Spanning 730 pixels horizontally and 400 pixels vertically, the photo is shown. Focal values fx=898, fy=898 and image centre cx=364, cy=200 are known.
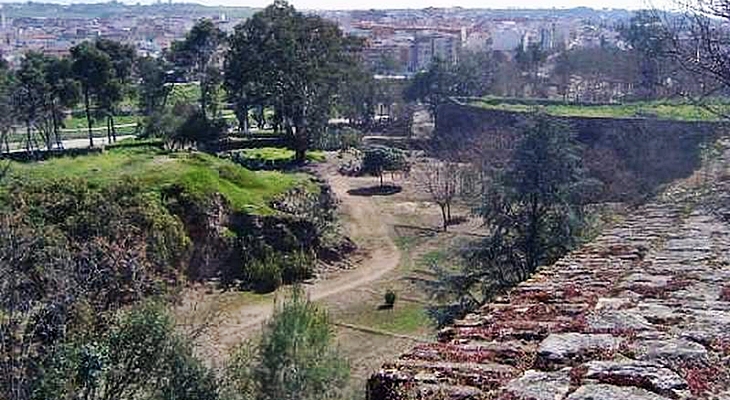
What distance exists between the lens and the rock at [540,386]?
90.4 inches

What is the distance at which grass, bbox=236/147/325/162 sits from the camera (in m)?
29.4

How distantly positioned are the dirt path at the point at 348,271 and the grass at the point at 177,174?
2.15 meters

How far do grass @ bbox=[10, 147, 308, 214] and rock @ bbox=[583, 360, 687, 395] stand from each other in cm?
1554

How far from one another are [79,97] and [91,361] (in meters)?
21.2

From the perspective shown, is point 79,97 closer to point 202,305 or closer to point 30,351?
point 202,305

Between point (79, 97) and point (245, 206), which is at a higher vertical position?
point (79, 97)

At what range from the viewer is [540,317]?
3.20 m

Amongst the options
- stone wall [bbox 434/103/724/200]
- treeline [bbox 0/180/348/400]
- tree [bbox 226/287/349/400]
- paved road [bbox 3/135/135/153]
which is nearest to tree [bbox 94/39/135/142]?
paved road [bbox 3/135/135/153]

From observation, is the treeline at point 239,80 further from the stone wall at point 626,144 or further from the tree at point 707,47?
the tree at point 707,47

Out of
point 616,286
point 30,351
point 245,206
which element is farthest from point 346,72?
point 616,286

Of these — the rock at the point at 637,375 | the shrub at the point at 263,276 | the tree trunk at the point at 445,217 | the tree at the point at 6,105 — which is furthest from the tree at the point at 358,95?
the rock at the point at 637,375

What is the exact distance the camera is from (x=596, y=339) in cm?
275

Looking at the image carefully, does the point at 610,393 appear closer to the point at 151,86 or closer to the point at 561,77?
the point at 151,86

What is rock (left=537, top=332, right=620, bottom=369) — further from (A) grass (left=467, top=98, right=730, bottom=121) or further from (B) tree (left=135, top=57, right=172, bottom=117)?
(B) tree (left=135, top=57, right=172, bottom=117)
